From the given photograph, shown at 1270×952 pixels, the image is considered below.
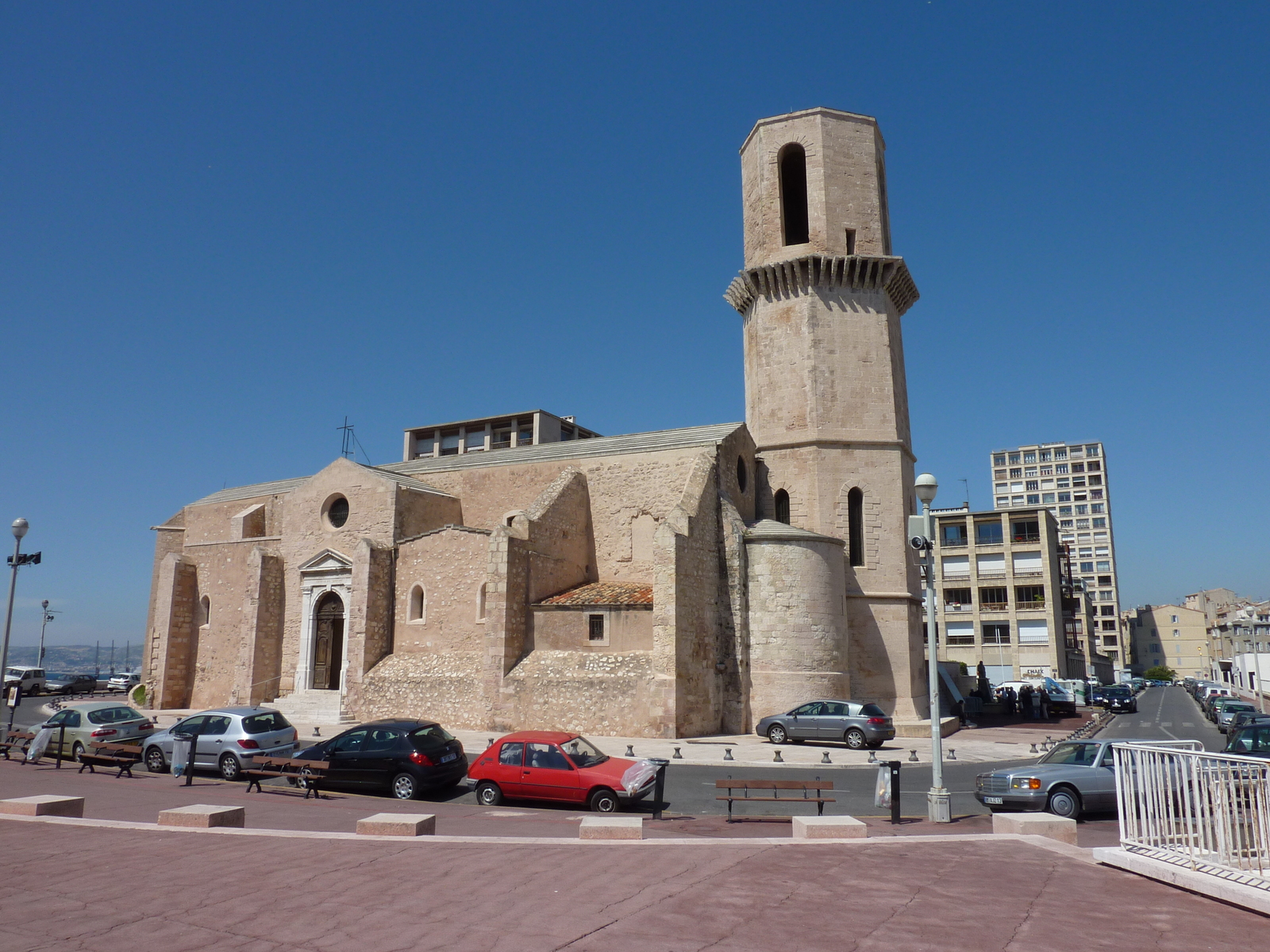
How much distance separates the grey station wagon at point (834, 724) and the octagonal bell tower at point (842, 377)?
4553mm

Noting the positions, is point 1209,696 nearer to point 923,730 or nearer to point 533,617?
point 923,730

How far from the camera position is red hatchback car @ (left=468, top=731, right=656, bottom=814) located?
12703 millimetres

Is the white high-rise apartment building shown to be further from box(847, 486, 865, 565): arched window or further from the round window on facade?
the round window on facade

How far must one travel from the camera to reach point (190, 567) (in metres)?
33.2

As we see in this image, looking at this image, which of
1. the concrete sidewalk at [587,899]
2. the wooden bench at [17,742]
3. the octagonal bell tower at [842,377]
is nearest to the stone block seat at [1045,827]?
the concrete sidewalk at [587,899]

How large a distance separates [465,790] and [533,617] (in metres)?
10.3

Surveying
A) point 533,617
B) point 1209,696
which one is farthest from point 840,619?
point 1209,696

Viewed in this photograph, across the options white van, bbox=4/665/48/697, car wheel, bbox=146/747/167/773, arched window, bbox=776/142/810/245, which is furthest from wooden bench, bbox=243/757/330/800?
white van, bbox=4/665/48/697

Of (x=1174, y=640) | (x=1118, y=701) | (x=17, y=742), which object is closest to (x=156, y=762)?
(x=17, y=742)

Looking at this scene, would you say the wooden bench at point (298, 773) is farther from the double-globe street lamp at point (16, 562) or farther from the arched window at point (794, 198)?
the arched window at point (794, 198)

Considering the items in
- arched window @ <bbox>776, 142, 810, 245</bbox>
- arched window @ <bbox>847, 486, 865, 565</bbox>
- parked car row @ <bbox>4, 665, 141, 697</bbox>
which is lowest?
parked car row @ <bbox>4, 665, 141, 697</bbox>

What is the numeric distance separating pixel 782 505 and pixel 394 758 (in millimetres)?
17766

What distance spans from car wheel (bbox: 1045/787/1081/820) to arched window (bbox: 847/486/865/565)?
1488cm

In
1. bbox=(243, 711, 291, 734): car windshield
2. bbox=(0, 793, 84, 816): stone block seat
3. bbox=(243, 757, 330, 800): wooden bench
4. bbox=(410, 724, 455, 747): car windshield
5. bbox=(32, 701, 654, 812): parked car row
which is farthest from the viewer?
bbox=(243, 711, 291, 734): car windshield
